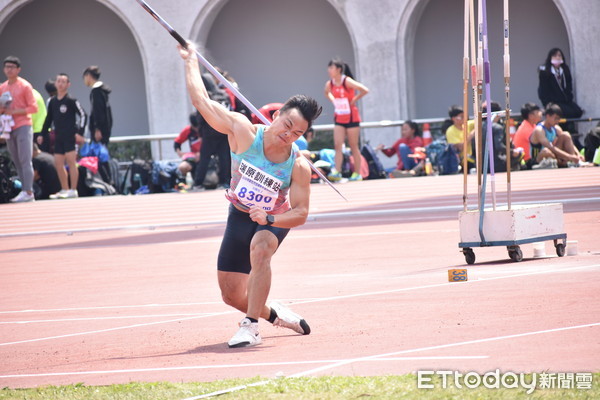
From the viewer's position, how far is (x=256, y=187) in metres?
6.97

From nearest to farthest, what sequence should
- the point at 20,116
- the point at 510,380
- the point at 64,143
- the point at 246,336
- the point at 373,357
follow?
the point at 510,380
the point at 373,357
the point at 246,336
the point at 20,116
the point at 64,143

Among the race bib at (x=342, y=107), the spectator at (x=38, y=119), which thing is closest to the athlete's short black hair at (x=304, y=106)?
the race bib at (x=342, y=107)

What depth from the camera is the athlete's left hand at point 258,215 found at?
6.84 m

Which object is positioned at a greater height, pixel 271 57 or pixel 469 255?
pixel 271 57

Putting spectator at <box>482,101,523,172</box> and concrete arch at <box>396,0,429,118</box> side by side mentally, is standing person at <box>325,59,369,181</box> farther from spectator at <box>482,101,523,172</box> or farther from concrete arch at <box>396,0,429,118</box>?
concrete arch at <box>396,0,429,118</box>

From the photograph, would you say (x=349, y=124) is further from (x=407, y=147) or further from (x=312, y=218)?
(x=312, y=218)

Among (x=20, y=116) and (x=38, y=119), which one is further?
(x=38, y=119)

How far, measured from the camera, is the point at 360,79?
2639cm

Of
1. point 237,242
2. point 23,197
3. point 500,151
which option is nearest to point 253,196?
point 237,242

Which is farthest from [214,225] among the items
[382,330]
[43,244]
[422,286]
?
[382,330]

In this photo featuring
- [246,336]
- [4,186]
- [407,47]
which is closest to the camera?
[246,336]

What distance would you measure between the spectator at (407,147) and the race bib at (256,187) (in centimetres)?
1481

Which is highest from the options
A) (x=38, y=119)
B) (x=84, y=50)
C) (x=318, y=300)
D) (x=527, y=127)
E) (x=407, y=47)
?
(x=84, y=50)

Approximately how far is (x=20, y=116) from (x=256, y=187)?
13024 millimetres
